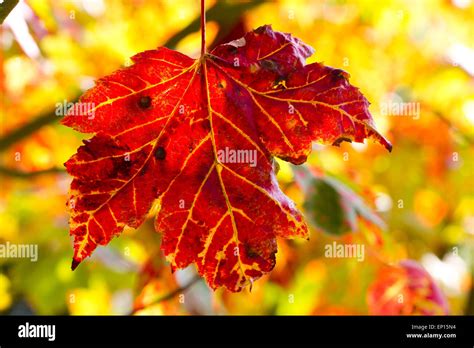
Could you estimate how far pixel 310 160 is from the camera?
152 cm

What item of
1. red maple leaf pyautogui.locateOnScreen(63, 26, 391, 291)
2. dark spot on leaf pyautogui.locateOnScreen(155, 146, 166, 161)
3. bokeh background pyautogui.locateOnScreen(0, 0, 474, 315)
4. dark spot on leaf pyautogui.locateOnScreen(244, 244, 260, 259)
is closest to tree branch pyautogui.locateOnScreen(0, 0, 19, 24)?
red maple leaf pyautogui.locateOnScreen(63, 26, 391, 291)

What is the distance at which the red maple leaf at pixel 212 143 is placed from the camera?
2.63 feet

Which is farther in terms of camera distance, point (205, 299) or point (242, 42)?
point (205, 299)

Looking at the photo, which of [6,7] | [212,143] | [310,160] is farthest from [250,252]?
[310,160]

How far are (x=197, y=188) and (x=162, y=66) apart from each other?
19 cm

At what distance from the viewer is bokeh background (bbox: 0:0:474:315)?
1.95 meters

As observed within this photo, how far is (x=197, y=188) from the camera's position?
0.86 metres

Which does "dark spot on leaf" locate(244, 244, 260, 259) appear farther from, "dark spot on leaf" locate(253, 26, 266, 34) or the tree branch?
the tree branch

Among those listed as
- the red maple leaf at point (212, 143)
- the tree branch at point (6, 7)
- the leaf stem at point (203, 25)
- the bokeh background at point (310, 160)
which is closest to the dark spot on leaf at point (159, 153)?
the red maple leaf at point (212, 143)

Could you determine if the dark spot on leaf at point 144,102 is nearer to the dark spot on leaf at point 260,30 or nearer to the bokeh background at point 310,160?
the dark spot on leaf at point 260,30

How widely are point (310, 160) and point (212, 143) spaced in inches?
26.5

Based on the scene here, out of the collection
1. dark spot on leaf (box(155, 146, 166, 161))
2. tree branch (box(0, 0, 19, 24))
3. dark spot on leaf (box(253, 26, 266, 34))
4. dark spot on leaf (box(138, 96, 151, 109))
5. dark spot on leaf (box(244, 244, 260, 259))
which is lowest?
dark spot on leaf (box(244, 244, 260, 259))
